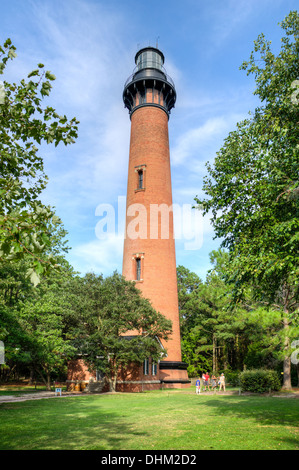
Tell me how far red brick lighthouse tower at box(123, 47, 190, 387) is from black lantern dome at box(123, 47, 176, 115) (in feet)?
0.34

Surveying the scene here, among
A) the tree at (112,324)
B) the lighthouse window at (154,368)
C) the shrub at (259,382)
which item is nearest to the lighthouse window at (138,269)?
the tree at (112,324)

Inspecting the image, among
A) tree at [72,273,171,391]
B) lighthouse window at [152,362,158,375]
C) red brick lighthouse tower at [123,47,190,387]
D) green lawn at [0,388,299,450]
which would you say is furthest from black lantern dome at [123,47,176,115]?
green lawn at [0,388,299,450]

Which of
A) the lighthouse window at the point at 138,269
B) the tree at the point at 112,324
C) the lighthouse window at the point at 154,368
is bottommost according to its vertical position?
the lighthouse window at the point at 154,368

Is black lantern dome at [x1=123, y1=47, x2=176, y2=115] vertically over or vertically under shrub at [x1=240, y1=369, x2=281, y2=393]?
over

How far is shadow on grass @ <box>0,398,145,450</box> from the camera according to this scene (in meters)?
8.10

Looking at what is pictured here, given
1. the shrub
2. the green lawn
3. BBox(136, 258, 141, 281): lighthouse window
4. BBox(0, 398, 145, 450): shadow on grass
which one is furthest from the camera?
BBox(136, 258, 141, 281): lighthouse window

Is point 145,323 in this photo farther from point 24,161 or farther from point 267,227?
point 24,161

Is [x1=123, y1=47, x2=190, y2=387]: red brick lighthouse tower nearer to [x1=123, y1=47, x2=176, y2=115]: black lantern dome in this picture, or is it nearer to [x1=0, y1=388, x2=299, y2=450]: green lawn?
[x1=123, y1=47, x2=176, y2=115]: black lantern dome

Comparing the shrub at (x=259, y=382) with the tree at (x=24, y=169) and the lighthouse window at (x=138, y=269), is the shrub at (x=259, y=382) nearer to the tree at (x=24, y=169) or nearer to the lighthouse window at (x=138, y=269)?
the lighthouse window at (x=138, y=269)

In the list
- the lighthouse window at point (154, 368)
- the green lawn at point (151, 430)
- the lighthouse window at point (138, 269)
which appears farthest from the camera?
the lighthouse window at point (138, 269)

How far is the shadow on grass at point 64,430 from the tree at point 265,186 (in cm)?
510

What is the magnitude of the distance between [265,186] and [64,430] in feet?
28.7

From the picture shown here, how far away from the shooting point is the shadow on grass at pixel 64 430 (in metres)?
8.10
